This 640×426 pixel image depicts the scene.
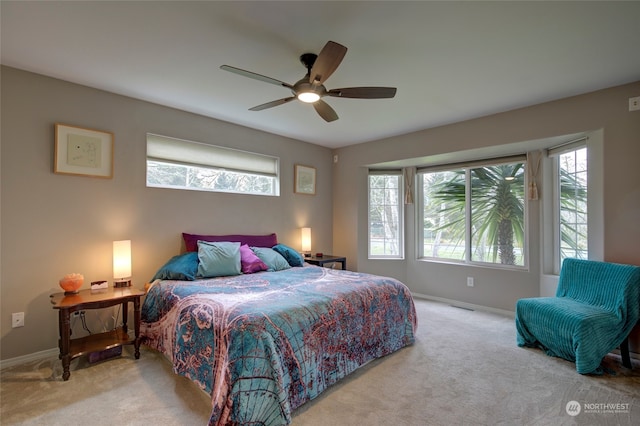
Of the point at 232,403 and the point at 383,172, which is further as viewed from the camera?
the point at 383,172

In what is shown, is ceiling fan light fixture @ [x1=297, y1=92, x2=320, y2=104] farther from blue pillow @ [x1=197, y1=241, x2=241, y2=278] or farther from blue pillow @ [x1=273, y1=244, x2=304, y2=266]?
blue pillow @ [x1=273, y1=244, x2=304, y2=266]

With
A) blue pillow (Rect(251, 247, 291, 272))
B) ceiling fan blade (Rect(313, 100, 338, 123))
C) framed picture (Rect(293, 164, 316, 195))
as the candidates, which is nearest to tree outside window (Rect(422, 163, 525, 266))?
framed picture (Rect(293, 164, 316, 195))

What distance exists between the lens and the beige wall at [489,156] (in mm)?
2814

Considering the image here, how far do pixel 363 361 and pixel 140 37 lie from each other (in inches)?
119

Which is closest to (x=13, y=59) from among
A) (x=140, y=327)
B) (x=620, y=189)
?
(x=140, y=327)

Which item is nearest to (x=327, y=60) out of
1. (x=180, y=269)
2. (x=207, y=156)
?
(x=180, y=269)

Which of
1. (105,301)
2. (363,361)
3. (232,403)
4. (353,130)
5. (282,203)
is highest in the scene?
(353,130)

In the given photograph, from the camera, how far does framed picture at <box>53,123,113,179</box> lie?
2.77 m

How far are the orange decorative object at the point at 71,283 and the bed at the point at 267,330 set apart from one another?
57 cm

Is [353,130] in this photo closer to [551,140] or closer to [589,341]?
[551,140]

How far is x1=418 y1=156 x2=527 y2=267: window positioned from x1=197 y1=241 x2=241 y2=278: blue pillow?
3.14 metres

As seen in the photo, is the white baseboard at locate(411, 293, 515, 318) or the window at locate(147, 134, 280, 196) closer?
the window at locate(147, 134, 280, 196)

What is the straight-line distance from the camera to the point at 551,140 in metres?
3.38

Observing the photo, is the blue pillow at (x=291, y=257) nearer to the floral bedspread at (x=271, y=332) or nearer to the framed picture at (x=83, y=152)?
the floral bedspread at (x=271, y=332)
